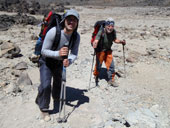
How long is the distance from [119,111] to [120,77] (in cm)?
233

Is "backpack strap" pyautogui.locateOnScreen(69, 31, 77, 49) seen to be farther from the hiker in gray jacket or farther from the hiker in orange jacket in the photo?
the hiker in orange jacket

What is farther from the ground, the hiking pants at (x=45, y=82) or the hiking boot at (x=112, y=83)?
the hiking pants at (x=45, y=82)

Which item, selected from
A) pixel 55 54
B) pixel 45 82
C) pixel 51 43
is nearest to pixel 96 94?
pixel 45 82

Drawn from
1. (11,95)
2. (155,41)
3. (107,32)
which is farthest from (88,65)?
(155,41)

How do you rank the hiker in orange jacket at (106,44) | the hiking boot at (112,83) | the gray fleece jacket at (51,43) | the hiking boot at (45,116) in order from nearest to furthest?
the gray fleece jacket at (51,43) < the hiking boot at (45,116) < the hiker in orange jacket at (106,44) < the hiking boot at (112,83)

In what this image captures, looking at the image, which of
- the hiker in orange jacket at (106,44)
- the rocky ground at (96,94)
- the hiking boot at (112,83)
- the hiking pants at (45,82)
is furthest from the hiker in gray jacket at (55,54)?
the hiking boot at (112,83)

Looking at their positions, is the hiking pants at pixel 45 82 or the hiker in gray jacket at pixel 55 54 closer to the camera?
the hiker in gray jacket at pixel 55 54

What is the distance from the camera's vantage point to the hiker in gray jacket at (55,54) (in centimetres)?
369

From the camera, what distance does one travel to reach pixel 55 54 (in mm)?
3750

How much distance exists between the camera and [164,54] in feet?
30.1

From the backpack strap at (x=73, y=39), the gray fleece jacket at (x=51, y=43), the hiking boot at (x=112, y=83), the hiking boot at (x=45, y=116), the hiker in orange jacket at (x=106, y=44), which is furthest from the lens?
the hiking boot at (x=112, y=83)

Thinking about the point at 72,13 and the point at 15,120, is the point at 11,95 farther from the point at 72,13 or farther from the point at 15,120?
the point at 72,13

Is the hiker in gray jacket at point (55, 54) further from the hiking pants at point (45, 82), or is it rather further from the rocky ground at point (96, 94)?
the rocky ground at point (96, 94)

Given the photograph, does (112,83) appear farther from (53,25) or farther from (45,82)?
(53,25)
